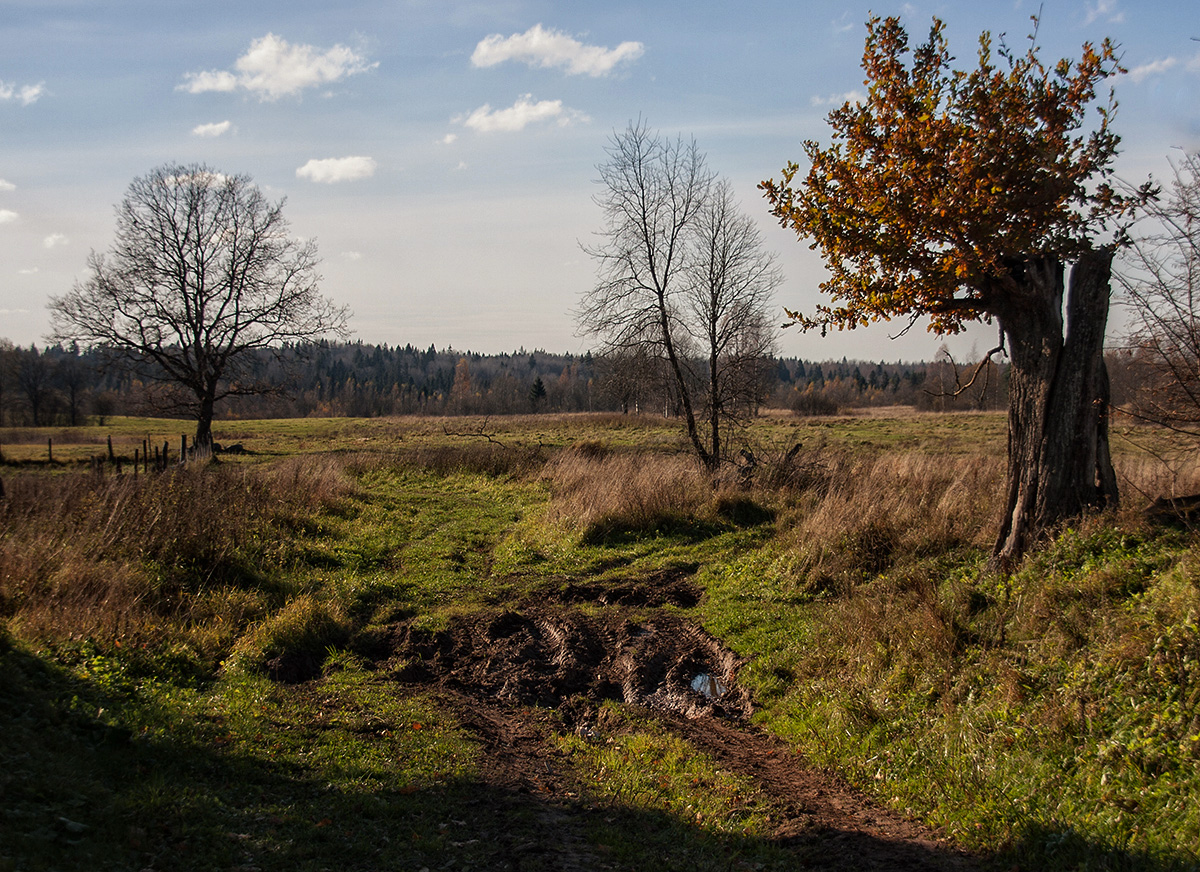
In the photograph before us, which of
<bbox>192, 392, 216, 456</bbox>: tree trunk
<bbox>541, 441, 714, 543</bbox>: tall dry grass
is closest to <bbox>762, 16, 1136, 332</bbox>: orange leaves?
<bbox>541, 441, 714, 543</bbox>: tall dry grass

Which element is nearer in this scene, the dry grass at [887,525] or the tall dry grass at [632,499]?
the dry grass at [887,525]

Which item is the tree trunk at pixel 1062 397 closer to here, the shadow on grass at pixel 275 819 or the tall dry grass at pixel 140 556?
the shadow on grass at pixel 275 819

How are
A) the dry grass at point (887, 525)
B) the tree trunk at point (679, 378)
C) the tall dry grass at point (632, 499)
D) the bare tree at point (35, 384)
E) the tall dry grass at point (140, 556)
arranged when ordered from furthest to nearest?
the bare tree at point (35, 384), the tree trunk at point (679, 378), the tall dry grass at point (632, 499), the dry grass at point (887, 525), the tall dry grass at point (140, 556)

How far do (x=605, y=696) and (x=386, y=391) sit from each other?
464ft

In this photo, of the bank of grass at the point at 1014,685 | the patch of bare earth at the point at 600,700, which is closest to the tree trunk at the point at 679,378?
the patch of bare earth at the point at 600,700

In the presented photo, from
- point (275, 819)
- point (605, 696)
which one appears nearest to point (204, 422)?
point (605, 696)

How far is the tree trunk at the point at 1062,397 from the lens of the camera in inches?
263

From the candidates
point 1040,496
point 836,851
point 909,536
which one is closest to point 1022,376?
point 1040,496

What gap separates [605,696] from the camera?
7.04m

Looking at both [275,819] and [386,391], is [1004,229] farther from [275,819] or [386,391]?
[386,391]

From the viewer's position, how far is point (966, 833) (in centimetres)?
429

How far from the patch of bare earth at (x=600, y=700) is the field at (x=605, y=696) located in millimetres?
35

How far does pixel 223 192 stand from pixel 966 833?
34.3 meters

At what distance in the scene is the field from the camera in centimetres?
404
